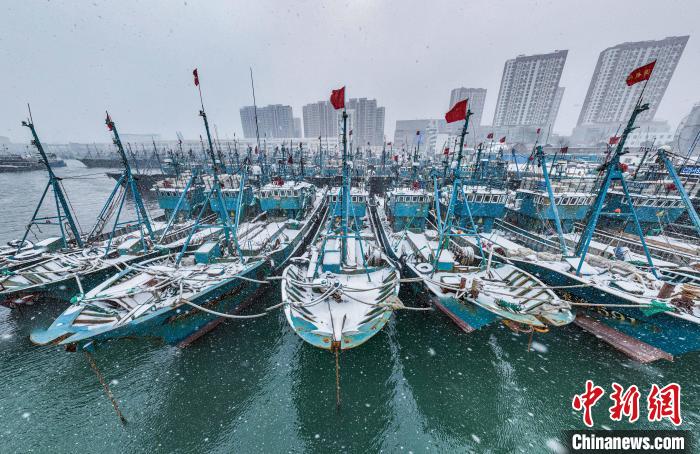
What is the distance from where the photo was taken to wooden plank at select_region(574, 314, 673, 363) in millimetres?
10414

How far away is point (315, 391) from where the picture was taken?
9969mm

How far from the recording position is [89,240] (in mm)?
19094

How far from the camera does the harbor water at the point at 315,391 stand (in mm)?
8461

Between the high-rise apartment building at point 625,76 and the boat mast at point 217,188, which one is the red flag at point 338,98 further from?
→ the high-rise apartment building at point 625,76

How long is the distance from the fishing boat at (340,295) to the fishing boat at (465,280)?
2.11 m

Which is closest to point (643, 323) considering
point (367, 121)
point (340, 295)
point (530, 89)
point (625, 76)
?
point (340, 295)

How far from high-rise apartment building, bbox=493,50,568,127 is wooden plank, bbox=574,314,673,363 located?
5780 inches

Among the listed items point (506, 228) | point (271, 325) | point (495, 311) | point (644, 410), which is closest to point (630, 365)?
point (644, 410)

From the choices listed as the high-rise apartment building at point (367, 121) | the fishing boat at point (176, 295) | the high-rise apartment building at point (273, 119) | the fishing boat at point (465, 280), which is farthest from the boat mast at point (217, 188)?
the high-rise apartment building at point (273, 119)

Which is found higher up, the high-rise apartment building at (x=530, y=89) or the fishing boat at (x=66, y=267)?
the high-rise apartment building at (x=530, y=89)

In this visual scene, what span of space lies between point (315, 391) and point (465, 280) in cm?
839

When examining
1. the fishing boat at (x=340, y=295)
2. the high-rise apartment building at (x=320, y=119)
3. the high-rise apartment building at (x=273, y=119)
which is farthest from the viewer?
the high-rise apartment building at (x=273, y=119)

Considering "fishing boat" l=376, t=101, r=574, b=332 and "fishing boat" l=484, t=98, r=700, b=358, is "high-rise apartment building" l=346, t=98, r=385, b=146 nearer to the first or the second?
"fishing boat" l=376, t=101, r=574, b=332

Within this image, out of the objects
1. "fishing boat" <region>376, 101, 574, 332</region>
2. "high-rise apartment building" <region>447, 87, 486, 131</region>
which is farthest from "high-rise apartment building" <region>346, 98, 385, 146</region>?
"fishing boat" <region>376, 101, 574, 332</region>
